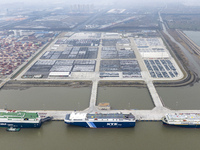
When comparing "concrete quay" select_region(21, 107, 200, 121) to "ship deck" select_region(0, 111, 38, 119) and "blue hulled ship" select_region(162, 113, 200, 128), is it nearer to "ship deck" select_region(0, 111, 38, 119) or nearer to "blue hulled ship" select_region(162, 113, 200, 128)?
"blue hulled ship" select_region(162, 113, 200, 128)

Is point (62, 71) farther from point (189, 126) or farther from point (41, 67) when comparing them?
point (189, 126)

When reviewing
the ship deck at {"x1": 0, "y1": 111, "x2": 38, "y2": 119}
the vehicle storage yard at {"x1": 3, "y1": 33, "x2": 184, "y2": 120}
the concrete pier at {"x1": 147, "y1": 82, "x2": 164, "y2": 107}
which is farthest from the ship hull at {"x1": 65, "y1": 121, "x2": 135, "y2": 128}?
the concrete pier at {"x1": 147, "y1": 82, "x2": 164, "y2": 107}

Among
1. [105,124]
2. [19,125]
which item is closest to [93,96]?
[105,124]

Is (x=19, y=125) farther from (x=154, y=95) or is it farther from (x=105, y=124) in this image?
(x=154, y=95)

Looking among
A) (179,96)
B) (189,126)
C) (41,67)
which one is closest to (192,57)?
(179,96)

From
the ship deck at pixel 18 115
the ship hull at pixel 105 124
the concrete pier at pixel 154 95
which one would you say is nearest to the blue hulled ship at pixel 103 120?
the ship hull at pixel 105 124

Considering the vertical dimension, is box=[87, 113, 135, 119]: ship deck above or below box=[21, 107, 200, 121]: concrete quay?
below
